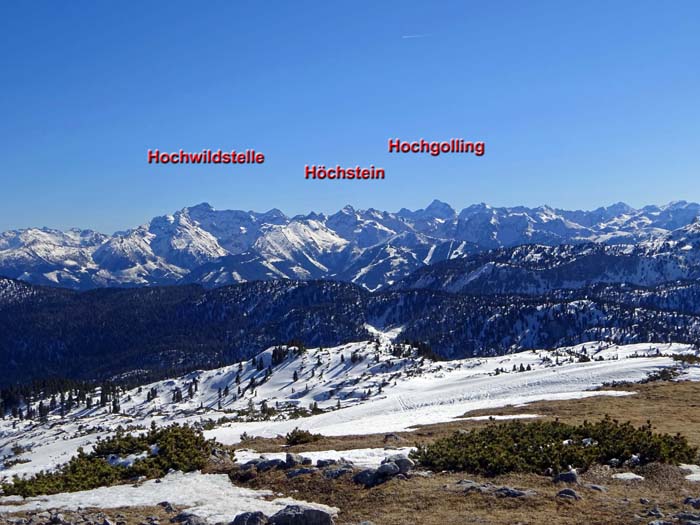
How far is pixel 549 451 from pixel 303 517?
11734mm

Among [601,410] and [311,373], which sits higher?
[601,410]

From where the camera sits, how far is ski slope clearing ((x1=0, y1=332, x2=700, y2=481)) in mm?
59653

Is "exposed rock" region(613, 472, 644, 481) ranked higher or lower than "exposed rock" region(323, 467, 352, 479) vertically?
lower

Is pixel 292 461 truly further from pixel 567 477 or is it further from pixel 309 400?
pixel 309 400

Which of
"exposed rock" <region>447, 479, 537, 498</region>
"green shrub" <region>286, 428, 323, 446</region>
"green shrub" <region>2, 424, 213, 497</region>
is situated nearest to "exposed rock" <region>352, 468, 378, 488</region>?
"exposed rock" <region>447, 479, 537, 498</region>

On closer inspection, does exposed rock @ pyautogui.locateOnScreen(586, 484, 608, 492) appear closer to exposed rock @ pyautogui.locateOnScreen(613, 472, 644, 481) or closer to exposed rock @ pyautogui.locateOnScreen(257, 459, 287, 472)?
exposed rock @ pyautogui.locateOnScreen(613, 472, 644, 481)

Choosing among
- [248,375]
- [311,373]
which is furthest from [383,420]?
[248,375]

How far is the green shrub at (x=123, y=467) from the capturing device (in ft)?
83.5

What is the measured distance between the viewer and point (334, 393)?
141 meters

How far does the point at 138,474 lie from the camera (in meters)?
27.4

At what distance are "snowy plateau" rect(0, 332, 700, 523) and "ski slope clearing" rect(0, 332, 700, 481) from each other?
0.35 metres

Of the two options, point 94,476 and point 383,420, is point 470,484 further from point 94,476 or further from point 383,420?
point 383,420

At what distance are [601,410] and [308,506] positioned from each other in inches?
1265

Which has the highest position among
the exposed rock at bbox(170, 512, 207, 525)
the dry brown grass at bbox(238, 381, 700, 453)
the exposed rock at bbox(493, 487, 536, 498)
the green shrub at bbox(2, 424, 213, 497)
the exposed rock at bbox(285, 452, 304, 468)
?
the exposed rock at bbox(493, 487, 536, 498)
